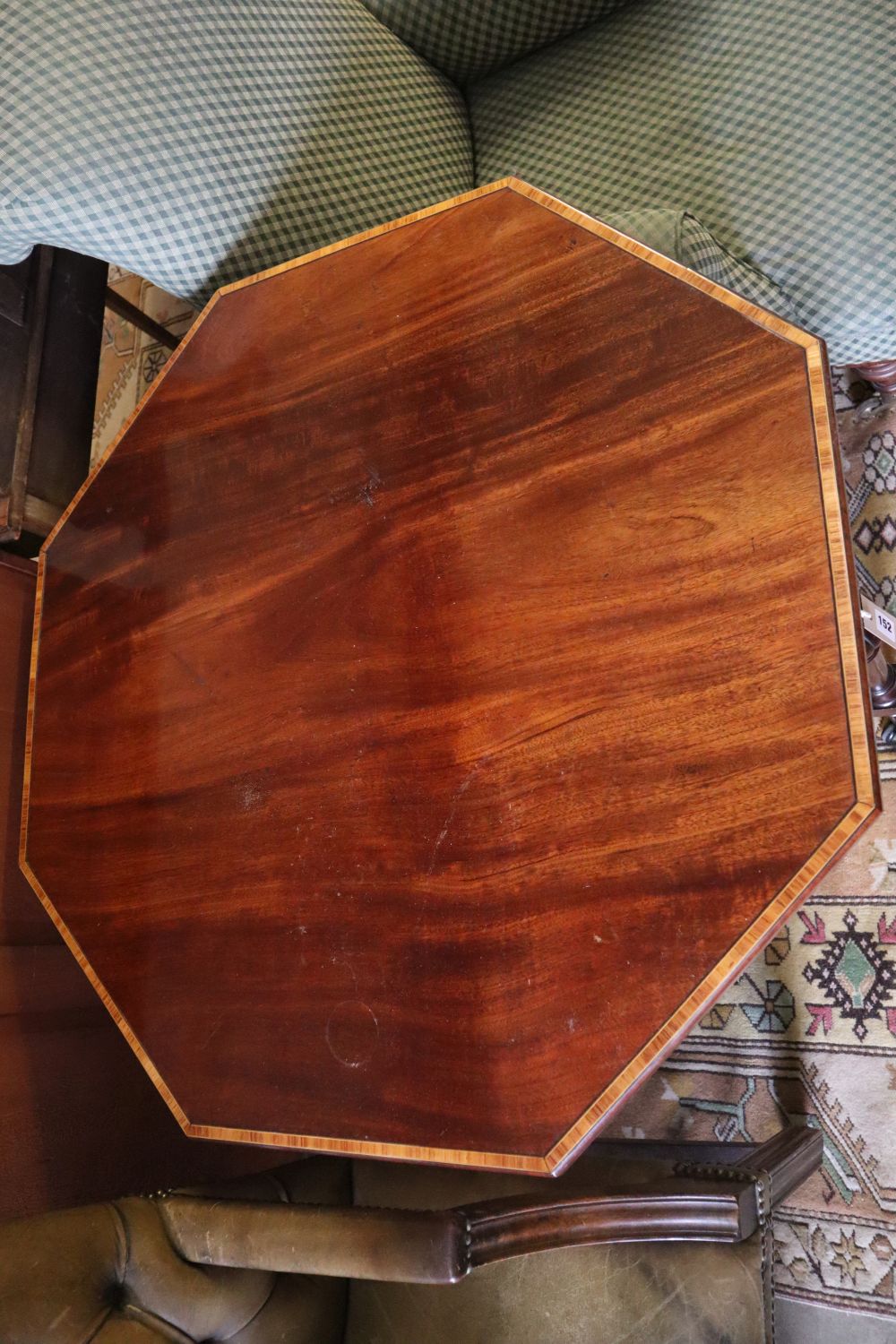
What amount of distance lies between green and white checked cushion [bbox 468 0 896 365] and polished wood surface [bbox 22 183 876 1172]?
1.03ft

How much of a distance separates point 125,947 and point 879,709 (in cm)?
84

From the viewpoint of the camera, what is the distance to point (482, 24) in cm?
122

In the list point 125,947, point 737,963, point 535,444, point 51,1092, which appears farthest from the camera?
point 51,1092

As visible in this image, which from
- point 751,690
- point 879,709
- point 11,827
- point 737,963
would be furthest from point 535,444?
point 11,827

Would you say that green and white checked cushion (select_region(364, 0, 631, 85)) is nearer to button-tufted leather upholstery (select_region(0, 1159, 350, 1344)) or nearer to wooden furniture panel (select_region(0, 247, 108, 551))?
wooden furniture panel (select_region(0, 247, 108, 551))

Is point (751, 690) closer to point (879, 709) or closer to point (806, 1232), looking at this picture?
point (879, 709)

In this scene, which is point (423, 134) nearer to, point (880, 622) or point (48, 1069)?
point (880, 622)

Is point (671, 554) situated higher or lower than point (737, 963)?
higher

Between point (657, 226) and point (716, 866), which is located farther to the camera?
point (657, 226)

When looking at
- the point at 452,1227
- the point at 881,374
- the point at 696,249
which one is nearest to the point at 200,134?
the point at 696,249

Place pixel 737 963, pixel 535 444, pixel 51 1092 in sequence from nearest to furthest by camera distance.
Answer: pixel 737 963 → pixel 535 444 → pixel 51 1092

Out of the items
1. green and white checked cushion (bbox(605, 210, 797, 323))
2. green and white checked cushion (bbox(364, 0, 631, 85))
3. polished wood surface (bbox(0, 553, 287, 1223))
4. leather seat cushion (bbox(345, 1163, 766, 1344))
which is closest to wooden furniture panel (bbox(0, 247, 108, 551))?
polished wood surface (bbox(0, 553, 287, 1223))

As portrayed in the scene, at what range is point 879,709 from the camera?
111 cm

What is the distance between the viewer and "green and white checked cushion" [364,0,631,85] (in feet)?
3.93
